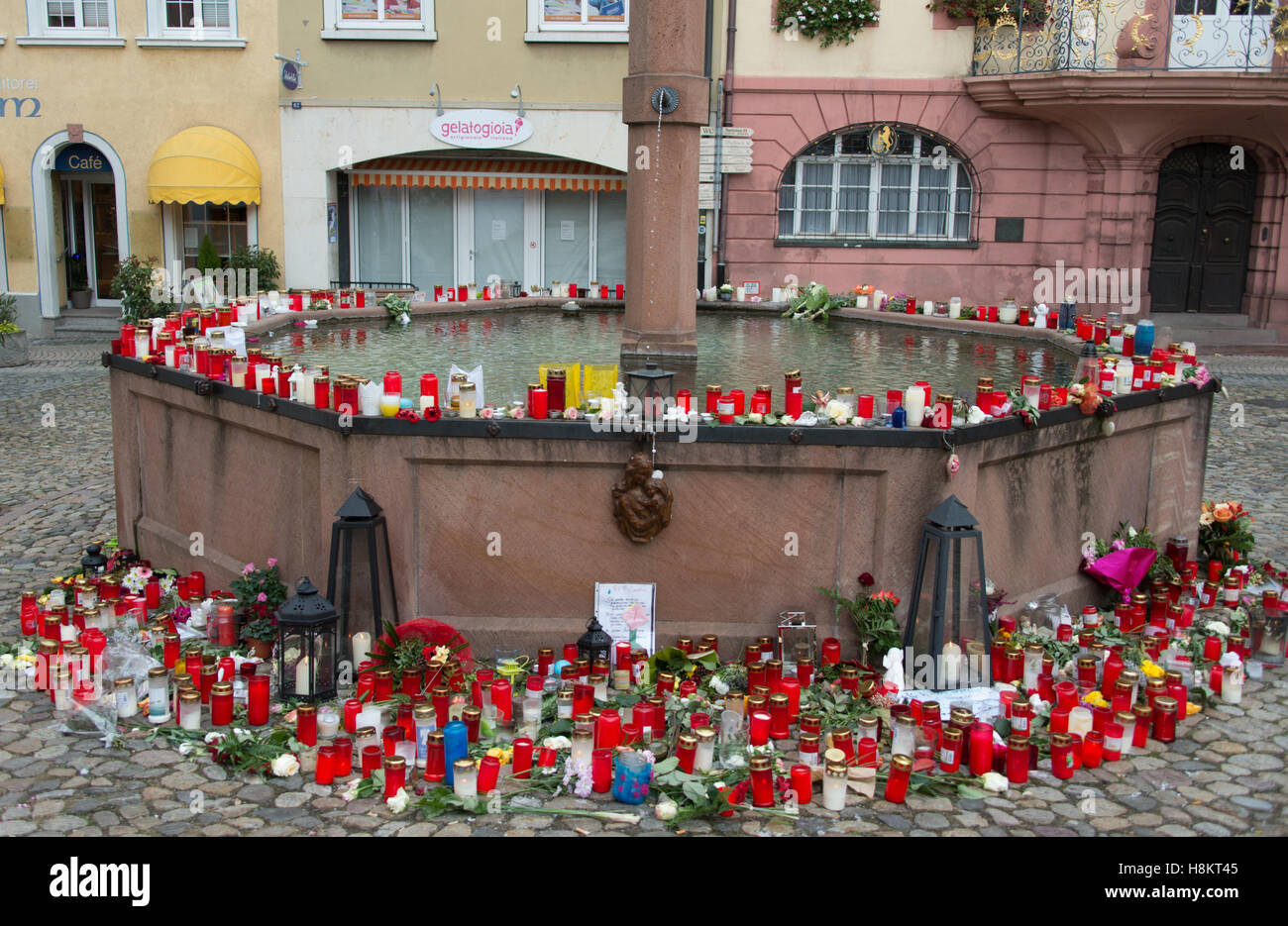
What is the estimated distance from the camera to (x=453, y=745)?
5.71 m

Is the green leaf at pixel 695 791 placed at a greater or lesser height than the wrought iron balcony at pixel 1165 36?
lesser

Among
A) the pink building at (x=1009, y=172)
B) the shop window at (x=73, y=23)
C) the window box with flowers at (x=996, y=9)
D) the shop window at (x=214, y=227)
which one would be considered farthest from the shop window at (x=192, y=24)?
the window box with flowers at (x=996, y=9)

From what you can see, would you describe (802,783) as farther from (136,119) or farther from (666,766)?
(136,119)

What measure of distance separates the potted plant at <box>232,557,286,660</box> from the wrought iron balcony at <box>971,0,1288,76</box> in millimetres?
15470

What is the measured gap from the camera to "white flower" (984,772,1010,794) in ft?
18.9

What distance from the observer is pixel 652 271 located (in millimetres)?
8711

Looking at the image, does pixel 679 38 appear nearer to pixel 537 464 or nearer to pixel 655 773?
pixel 537 464

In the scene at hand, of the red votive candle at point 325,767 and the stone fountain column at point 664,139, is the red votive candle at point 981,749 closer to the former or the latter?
the red votive candle at point 325,767

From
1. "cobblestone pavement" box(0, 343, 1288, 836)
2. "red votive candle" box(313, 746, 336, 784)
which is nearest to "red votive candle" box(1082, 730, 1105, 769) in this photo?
"cobblestone pavement" box(0, 343, 1288, 836)

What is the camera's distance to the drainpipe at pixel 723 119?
2002 centimetres

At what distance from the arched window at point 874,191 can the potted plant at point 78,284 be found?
11.9 meters

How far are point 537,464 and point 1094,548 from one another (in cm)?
367

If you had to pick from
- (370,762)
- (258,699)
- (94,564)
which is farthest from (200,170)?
(370,762)

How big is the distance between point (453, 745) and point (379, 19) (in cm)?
1697
